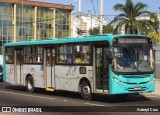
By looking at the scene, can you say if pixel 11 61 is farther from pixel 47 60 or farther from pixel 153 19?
pixel 153 19

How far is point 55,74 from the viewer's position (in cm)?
2197

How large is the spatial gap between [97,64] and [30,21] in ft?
232

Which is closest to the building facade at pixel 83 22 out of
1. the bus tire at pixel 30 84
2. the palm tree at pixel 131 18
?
the palm tree at pixel 131 18

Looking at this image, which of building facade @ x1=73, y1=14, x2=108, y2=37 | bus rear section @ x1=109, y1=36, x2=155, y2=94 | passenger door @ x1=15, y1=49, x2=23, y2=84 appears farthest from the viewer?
building facade @ x1=73, y1=14, x2=108, y2=37

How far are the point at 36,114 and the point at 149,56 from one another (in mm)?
6565

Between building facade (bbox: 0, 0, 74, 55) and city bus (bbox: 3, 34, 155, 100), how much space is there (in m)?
57.2

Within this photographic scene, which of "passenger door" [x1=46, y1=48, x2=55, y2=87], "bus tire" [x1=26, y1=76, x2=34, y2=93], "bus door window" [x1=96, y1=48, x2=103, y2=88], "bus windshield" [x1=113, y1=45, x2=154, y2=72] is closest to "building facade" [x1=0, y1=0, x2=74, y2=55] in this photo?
"bus tire" [x1=26, y1=76, x2=34, y2=93]

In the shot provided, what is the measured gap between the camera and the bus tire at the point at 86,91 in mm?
19188

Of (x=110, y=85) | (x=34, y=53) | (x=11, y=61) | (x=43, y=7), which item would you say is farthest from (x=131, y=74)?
(x=43, y=7)

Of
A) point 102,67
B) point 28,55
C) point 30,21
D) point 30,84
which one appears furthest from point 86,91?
point 30,21

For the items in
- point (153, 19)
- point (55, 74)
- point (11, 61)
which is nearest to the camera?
point (55, 74)

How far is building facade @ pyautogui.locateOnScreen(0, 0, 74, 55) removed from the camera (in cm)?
8369

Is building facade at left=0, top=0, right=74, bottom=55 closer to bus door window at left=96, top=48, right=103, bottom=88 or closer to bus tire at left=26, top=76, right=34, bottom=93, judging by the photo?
bus tire at left=26, top=76, right=34, bottom=93

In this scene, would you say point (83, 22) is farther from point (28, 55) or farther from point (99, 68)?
point (99, 68)
